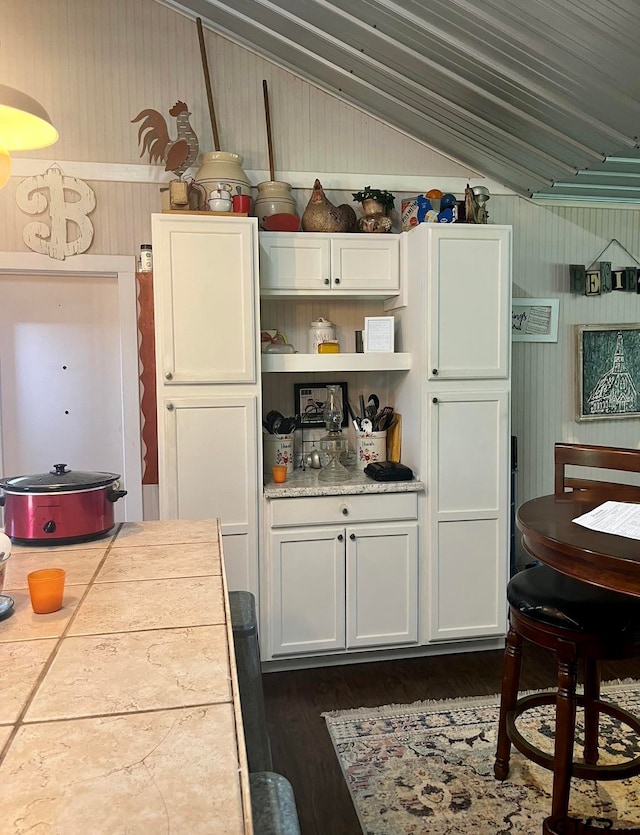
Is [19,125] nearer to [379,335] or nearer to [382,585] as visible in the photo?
→ [379,335]

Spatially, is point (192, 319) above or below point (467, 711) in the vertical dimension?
above

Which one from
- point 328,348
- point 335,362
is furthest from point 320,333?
point 335,362

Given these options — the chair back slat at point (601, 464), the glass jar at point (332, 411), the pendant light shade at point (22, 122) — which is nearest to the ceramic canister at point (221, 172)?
the glass jar at point (332, 411)

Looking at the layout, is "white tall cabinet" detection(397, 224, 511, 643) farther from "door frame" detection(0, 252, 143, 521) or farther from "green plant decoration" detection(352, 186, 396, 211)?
"door frame" detection(0, 252, 143, 521)

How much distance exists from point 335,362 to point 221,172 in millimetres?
1066

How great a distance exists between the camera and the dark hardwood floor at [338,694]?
81.8 inches

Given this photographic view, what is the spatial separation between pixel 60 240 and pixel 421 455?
6.79 ft

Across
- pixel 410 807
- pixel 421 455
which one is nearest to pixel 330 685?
pixel 410 807

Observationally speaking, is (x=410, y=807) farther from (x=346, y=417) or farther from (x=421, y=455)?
(x=346, y=417)

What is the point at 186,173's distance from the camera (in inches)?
126

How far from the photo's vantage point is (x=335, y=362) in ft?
10.1

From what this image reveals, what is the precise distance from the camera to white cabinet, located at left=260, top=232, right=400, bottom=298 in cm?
304

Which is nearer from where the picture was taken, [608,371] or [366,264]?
[366,264]

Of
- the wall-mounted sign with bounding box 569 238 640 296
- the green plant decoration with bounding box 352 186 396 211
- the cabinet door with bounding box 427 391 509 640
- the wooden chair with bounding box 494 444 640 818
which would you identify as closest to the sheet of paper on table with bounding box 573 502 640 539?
the wooden chair with bounding box 494 444 640 818
